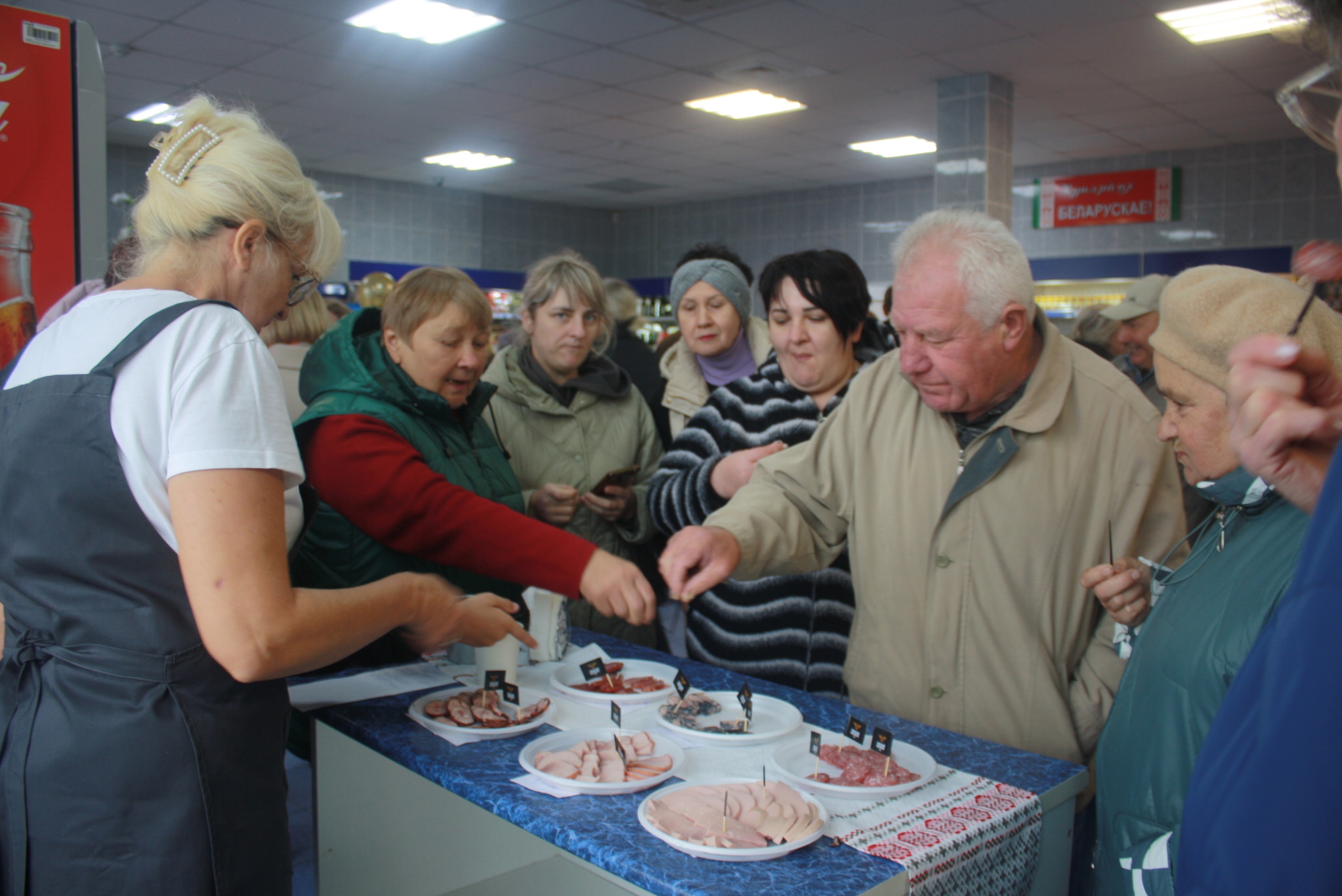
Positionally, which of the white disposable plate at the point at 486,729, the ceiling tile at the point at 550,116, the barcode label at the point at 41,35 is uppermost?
the ceiling tile at the point at 550,116

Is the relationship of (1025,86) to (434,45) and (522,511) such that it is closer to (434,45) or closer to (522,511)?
(434,45)

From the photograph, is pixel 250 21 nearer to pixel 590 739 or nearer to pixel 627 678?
pixel 627 678

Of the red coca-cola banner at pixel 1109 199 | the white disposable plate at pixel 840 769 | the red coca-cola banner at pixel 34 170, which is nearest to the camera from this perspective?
the white disposable plate at pixel 840 769

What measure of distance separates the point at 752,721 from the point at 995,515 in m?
0.63

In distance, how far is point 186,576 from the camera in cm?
121

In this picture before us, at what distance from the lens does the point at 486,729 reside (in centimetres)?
174

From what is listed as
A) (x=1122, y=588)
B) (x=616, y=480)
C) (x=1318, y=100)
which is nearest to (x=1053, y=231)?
(x=616, y=480)

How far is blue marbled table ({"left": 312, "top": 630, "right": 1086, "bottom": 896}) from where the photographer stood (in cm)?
125

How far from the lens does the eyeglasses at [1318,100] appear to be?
73 cm

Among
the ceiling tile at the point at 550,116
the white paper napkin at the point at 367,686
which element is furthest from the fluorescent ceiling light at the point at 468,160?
the white paper napkin at the point at 367,686

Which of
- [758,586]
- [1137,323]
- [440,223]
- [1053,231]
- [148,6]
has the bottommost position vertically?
[758,586]

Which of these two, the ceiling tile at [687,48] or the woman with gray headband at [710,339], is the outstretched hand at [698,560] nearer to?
the woman with gray headband at [710,339]

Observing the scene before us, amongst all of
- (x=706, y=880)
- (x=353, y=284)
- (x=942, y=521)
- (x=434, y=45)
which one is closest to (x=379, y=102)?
(x=434, y=45)

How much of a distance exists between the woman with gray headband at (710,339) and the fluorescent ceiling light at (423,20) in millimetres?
3234
